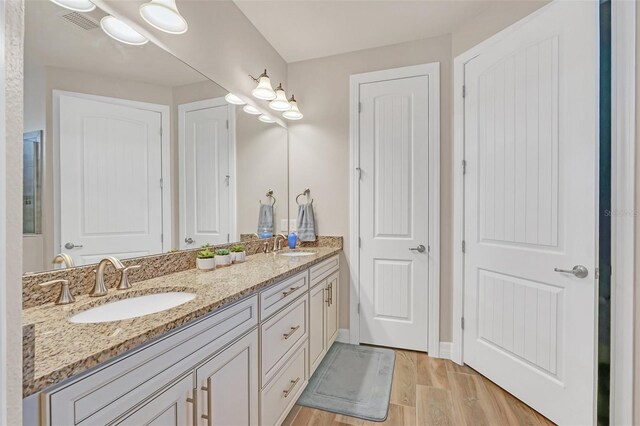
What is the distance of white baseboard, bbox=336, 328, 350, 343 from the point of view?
2654mm

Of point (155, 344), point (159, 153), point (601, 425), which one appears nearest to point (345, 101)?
point (159, 153)

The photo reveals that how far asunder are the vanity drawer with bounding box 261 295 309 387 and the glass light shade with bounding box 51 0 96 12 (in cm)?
149

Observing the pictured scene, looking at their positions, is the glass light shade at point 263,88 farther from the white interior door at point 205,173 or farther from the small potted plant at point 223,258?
the small potted plant at point 223,258

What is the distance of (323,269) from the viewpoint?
221 cm

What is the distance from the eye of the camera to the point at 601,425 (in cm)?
146

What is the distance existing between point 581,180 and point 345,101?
6.02ft

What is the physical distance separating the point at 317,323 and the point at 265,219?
39.5 inches

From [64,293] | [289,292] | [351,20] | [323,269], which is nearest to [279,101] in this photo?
[351,20]

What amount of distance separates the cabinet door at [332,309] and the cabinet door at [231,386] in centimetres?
109

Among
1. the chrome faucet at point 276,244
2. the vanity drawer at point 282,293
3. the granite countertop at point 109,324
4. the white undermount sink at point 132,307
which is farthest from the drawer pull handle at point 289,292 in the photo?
the chrome faucet at point 276,244

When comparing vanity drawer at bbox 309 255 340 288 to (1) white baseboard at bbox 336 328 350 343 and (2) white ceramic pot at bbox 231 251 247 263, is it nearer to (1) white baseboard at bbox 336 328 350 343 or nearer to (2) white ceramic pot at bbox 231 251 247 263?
(2) white ceramic pot at bbox 231 251 247 263

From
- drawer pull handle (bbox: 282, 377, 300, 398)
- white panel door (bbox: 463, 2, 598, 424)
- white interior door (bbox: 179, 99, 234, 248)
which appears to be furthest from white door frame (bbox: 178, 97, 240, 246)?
white panel door (bbox: 463, 2, 598, 424)
